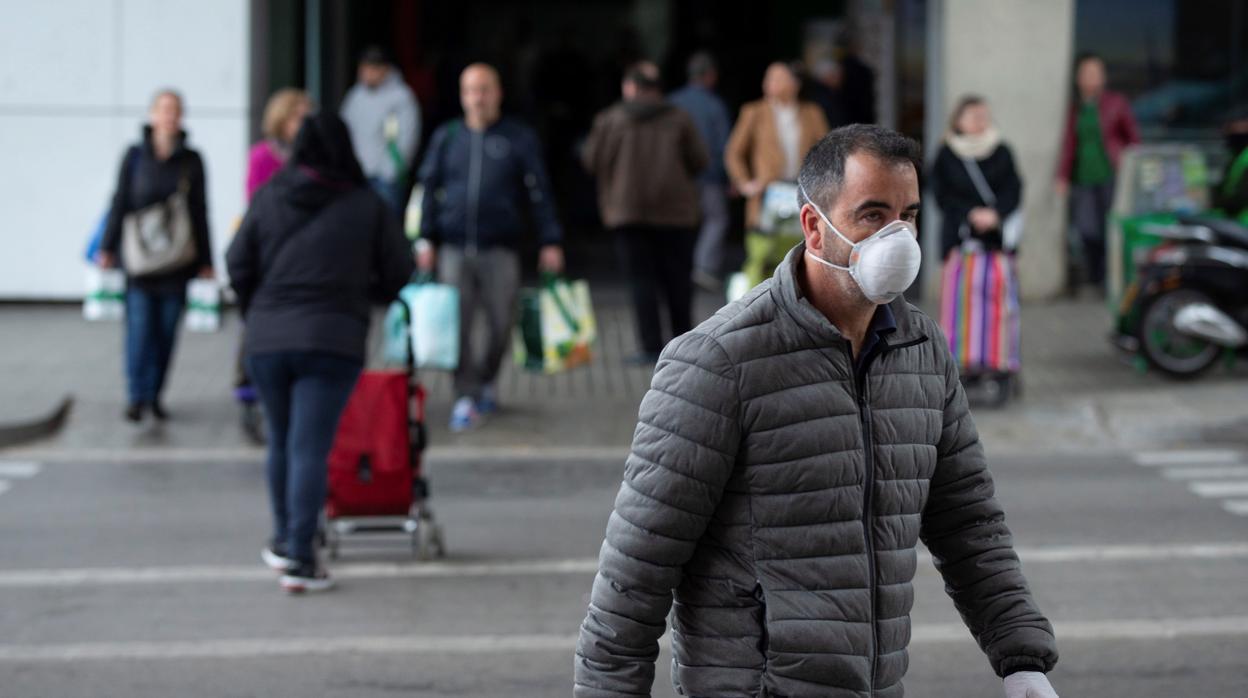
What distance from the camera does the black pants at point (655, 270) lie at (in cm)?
1234

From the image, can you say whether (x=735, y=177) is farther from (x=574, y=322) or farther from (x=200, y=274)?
(x=200, y=274)

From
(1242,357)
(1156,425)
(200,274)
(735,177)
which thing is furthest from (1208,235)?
(200,274)

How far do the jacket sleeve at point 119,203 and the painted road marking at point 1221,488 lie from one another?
19.8 feet

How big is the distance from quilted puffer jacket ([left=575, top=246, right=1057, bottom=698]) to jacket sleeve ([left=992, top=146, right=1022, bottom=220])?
26.7 ft

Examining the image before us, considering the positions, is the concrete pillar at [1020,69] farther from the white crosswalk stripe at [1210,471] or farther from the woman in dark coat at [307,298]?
the woman in dark coat at [307,298]

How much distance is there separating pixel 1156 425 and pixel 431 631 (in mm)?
5649

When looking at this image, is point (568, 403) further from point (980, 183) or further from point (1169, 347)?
point (1169, 347)

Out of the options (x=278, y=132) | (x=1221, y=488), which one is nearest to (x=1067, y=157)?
(x=1221, y=488)

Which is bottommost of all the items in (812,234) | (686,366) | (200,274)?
(200,274)

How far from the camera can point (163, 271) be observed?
10.8 metres

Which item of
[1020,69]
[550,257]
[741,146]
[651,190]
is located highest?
[1020,69]

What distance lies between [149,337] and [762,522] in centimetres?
820

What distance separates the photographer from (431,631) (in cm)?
687

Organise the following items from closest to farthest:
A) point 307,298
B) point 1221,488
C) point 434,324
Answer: point 307,298 < point 1221,488 < point 434,324
